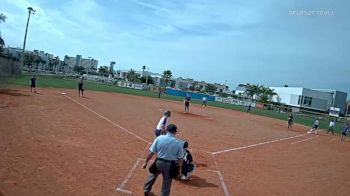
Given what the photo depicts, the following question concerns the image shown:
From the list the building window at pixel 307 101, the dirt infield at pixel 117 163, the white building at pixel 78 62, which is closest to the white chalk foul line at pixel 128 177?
the dirt infield at pixel 117 163

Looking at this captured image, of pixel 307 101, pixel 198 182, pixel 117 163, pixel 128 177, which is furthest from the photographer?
pixel 307 101

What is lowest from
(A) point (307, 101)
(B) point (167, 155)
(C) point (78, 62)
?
(B) point (167, 155)

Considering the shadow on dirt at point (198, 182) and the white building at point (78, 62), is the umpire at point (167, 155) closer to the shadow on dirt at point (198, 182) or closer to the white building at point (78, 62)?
the shadow on dirt at point (198, 182)

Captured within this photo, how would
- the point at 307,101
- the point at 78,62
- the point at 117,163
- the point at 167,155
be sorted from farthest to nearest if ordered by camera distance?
the point at 78,62
the point at 307,101
the point at 117,163
the point at 167,155

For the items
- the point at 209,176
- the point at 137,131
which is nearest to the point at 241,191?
the point at 209,176

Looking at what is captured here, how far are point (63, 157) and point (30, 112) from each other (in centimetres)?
865

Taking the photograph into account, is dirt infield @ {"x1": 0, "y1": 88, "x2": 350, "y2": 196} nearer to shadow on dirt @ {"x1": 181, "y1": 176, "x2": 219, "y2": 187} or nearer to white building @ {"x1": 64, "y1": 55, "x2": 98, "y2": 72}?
shadow on dirt @ {"x1": 181, "y1": 176, "x2": 219, "y2": 187}

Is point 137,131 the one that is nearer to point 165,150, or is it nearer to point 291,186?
A: point 291,186

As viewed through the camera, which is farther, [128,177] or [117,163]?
[117,163]

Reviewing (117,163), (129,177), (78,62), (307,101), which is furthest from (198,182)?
(78,62)

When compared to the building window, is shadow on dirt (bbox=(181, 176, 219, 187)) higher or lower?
lower

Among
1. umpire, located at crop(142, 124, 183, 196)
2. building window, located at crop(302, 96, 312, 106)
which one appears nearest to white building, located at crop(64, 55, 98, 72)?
building window, located at crop(302, 96, 312, 106)

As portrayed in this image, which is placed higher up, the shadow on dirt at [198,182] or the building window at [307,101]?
the building window at [307,101]

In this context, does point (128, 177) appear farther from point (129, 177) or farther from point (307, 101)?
point (307, 101)
